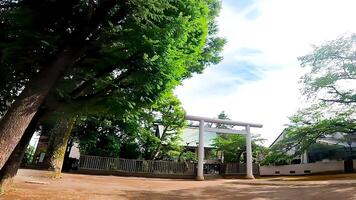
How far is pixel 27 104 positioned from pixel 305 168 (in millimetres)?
23991

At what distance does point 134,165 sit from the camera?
2052cm

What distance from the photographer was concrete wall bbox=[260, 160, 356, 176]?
2214cm

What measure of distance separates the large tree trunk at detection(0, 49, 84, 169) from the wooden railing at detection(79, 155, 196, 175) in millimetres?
15048

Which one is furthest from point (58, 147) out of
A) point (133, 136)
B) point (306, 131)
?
point (306, 131)

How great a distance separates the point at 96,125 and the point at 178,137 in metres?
6.27

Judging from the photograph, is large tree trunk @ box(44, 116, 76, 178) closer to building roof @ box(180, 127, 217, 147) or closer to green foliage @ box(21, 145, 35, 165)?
green foliage @ box(21, 145, 35, 165)

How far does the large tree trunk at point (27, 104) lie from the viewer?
186 inches

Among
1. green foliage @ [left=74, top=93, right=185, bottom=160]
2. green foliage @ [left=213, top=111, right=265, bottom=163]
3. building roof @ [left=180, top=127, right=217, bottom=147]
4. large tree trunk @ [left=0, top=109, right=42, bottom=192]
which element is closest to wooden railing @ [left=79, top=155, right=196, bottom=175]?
green foliage @ [left=74, top=93, right=185, bottom=160]

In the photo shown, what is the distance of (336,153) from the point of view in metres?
23.4

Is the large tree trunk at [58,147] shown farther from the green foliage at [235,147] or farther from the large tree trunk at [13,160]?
the green foliage at [235,147]

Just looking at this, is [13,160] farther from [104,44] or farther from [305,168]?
[305,168]

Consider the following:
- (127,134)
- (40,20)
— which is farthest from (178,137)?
(40,20)

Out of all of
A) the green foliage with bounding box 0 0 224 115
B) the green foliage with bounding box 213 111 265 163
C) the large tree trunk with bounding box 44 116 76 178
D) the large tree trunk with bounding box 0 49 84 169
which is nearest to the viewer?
the large tree trunk with bounding box 0 49 84 169

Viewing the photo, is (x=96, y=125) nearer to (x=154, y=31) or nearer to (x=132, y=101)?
(x=132, y=101)
